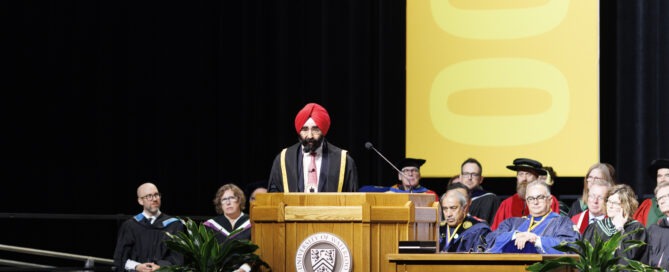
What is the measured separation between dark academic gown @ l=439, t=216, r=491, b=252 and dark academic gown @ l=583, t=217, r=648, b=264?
0.52m

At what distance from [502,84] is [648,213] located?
8.16 feet

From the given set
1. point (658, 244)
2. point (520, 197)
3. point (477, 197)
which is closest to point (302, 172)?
point (658, 244)

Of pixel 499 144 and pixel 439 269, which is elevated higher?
pixel 499 144

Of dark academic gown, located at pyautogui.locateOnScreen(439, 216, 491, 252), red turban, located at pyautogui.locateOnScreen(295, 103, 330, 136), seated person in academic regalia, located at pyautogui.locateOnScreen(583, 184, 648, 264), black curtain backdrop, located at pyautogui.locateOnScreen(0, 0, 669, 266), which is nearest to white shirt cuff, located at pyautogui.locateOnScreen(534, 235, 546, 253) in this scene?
seated person in academic regalia, located at pyautogui.locateOnScreen(583, 184, 648, 264)

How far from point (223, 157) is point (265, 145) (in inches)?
14.2

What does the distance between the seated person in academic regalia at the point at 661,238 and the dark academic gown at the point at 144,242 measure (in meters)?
2.84

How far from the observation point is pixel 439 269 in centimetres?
427

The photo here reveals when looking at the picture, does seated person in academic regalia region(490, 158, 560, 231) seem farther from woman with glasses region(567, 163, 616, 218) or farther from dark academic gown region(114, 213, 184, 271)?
dark academic gown region(114, 213, 184, 271)

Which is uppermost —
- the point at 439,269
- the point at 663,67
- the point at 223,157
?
the point at 663,67

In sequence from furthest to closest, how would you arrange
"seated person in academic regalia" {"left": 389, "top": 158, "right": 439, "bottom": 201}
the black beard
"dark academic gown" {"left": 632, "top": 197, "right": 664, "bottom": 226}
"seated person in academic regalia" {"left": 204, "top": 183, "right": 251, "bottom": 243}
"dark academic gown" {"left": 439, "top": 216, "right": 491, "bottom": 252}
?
"seated person in academic regalia" {"left": 389, "top": 158, "right": 439, "bottom": 201} < "seated person in academic regalia" {"left": 204, "top": 183, "right": 251, "bottom": 243} < "dark academic gown" {"left": 632, "top": 197, "right": 664, "bottom": 226} < "dark academic gown" {"left": 439, "top": 216, "right": 491, "bottom": 252} < the black beard

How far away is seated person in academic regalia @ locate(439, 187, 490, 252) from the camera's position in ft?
19.2

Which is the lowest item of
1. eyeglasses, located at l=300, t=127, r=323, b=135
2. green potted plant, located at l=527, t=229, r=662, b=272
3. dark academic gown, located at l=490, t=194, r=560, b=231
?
green potted plant, located at l=527, t=229, r=662, b=272

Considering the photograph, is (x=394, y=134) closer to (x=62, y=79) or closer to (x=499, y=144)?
(x=499, y=144)

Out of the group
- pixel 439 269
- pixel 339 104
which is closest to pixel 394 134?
pixel 339 104
